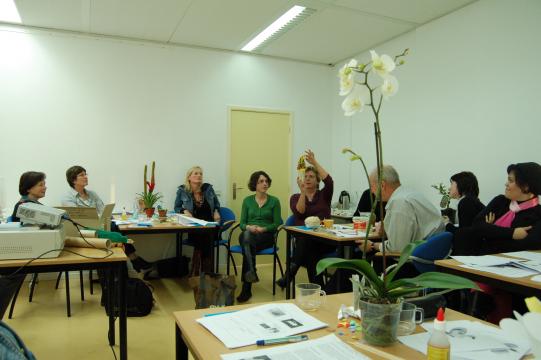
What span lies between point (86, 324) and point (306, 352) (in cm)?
269

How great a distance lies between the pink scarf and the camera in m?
2.76

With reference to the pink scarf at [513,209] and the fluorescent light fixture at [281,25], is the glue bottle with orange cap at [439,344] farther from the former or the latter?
the fluorescent light fixture at [281,25]

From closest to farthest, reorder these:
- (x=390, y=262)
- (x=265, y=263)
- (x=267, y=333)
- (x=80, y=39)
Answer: (x=267, y=333)
(x=390, y=262)
(x=80, y=39)
(x=265, y=263)

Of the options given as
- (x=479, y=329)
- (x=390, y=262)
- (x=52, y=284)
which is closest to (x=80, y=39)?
(x=52, y=284)

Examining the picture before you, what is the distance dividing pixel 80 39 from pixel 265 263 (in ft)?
11.6

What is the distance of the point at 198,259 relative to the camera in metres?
4.75

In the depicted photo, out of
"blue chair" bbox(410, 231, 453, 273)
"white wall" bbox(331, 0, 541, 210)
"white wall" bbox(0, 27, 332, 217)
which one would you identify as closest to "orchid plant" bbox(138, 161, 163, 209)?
"white wall" bbox(0, 27, 332, 217)

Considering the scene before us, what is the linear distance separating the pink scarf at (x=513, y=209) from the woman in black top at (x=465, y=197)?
43 cm

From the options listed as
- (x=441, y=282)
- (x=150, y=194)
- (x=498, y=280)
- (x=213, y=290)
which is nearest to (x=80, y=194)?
(x=150, y=194)

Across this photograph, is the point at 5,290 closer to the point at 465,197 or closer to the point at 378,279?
the point at 378,279

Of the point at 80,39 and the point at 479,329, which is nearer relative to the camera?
the point at 479,329

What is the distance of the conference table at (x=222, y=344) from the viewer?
1061 millimetres

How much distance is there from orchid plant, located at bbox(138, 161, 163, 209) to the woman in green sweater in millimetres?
986

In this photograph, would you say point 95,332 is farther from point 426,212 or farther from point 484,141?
point 484,141
